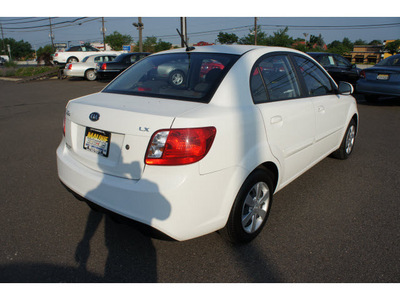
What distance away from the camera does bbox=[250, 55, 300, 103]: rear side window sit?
2748 mm

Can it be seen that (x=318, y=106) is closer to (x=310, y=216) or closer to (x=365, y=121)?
(x=310, y=216)

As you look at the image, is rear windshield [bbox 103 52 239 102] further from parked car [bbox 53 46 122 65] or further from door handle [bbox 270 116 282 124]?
parked car [bbox 53 46 122 65]

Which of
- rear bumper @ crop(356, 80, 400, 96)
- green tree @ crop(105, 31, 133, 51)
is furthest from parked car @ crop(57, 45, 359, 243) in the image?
green tree @ crop(105, 31, 133, 51)

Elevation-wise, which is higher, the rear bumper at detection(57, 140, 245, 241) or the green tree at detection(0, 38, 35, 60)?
the green tree at detection(0, 38, 35, 60)

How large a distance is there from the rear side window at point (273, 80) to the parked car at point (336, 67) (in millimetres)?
9174

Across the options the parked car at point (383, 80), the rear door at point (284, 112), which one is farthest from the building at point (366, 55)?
the rear door at point (284, 112)

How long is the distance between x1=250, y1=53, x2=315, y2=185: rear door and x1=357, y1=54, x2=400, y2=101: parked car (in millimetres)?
6928

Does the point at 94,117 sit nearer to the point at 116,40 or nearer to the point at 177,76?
the point at 177,76

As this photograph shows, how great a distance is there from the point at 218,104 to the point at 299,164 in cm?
134

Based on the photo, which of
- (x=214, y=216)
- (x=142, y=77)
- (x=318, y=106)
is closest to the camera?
(x=214, y=216)

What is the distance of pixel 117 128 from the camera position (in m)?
2.27

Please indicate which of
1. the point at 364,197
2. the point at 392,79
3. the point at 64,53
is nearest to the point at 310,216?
the point at 364,197

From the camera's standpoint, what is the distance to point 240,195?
243cm

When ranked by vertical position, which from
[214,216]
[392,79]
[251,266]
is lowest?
[251,266]
